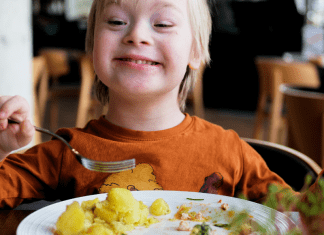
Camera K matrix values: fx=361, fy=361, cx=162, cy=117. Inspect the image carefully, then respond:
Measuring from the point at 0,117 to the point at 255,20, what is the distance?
6458 mm

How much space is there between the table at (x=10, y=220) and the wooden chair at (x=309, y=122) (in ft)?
3.93

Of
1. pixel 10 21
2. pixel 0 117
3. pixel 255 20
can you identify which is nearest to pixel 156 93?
pixel 0 117

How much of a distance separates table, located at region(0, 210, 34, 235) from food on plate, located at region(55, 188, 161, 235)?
9 cm

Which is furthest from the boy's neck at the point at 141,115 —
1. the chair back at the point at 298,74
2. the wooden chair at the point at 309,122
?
the chair back at the point at 298,74

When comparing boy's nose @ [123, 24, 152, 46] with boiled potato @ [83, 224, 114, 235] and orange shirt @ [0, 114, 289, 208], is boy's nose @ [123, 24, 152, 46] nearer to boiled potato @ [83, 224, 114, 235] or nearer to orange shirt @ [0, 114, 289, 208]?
orange shirt @ [0, 114, 289, 208]

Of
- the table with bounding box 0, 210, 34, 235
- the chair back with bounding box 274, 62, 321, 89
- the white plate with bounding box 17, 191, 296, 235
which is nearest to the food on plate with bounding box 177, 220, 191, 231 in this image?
the white plate with bounding box 17, 191, 296, 235

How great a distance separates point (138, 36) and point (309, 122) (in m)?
0.96

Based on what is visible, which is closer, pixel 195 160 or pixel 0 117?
pixel 0 117

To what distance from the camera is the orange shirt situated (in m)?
0.89

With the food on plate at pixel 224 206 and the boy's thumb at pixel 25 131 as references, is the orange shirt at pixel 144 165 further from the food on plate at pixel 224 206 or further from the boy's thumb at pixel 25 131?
the food on plate at pixel 224 206

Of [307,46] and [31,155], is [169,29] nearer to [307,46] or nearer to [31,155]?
[31,155]

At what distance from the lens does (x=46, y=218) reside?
0.55 meters

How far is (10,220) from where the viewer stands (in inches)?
23.3

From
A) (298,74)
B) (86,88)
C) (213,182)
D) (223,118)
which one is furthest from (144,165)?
(223,118)
